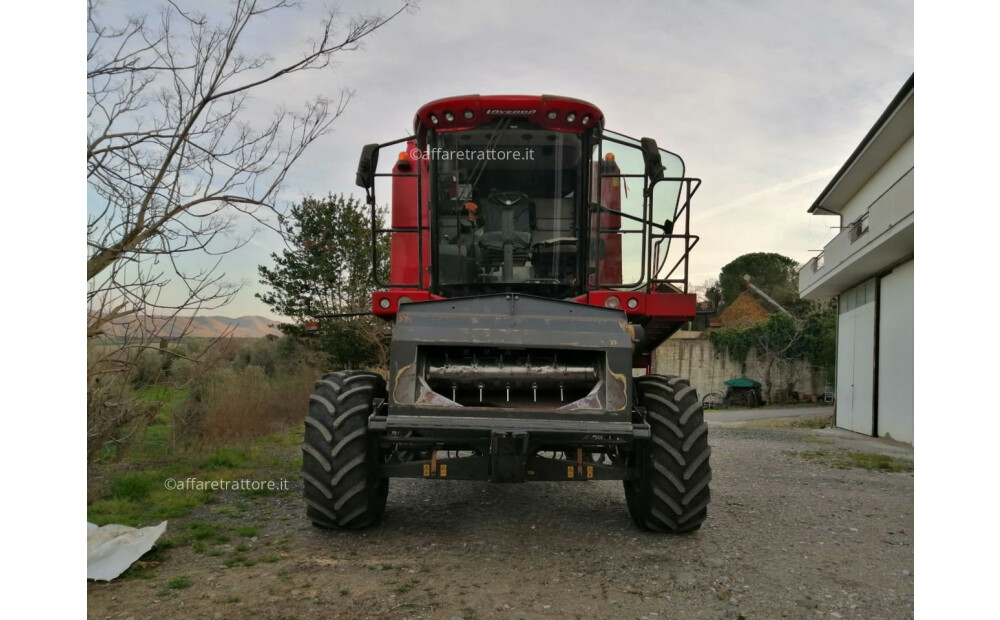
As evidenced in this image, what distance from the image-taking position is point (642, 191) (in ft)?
17.4

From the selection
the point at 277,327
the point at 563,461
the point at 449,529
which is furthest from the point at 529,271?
the point at 277,327

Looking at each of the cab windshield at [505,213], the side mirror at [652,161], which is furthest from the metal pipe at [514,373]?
the side mirror at [652,161]

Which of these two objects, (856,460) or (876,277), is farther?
Result: (876,277)

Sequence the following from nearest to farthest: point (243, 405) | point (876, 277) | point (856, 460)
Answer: point (856, 460)
point (243, 405)
point (876, 277)

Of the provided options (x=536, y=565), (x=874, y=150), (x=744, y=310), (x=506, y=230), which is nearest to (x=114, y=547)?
(x=536, y=565)

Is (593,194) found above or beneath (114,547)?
above

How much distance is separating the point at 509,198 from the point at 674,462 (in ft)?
7.75

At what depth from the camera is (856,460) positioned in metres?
9.88

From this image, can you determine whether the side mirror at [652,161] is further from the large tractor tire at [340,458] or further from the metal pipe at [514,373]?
the large tractor tire at [340,458]

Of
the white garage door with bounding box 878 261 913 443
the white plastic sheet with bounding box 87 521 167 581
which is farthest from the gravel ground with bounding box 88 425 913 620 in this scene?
the white garage door with bounding box 878 261 913 443

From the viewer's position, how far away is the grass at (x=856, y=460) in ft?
29.9

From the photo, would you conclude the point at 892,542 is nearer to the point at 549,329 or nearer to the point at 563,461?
the point at 563,461

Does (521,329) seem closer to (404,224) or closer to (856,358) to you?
(404,224)

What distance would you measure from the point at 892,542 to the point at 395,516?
359 cm
